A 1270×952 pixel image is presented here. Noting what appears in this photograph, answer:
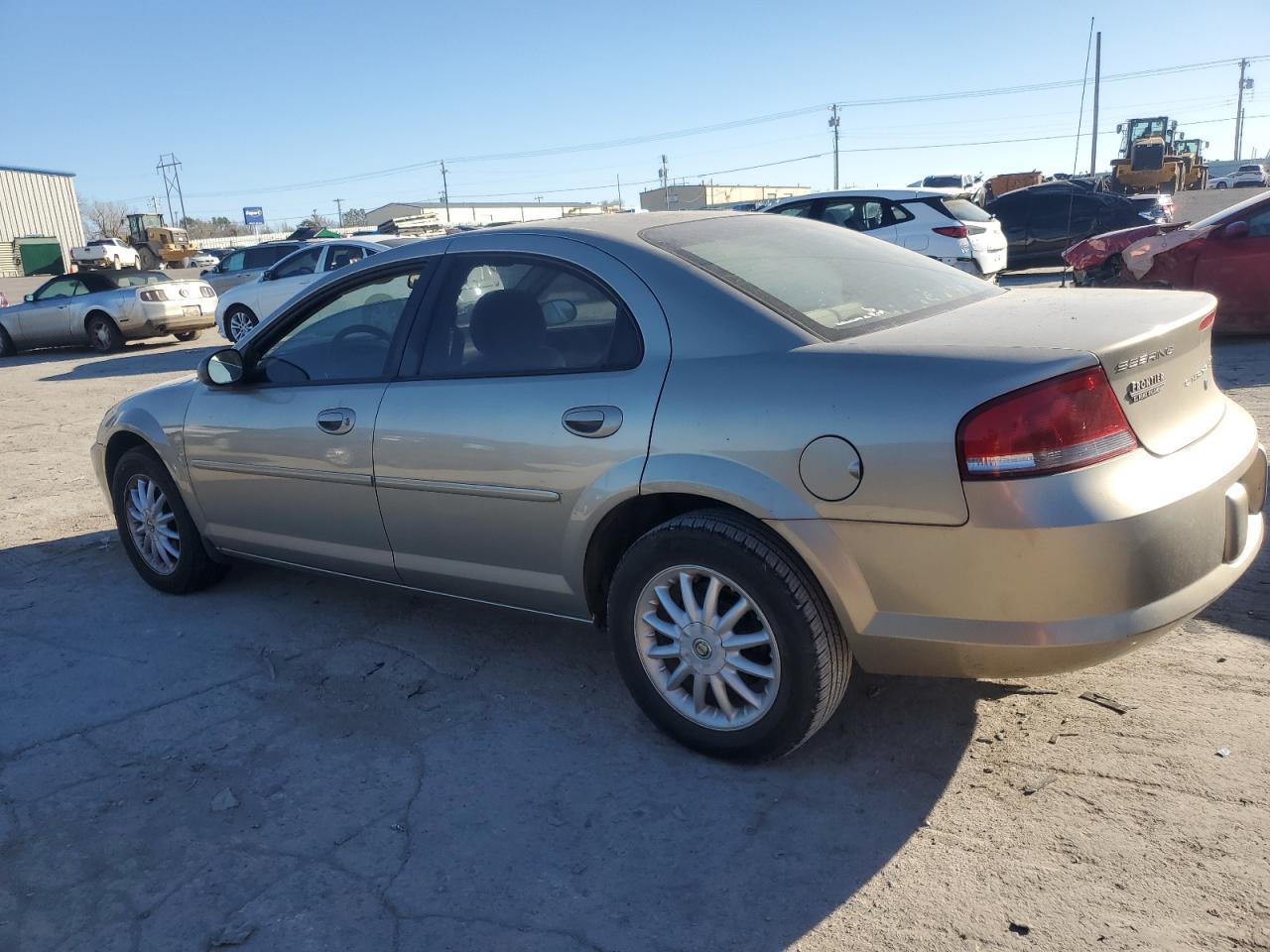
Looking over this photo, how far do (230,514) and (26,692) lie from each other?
104 centimetres

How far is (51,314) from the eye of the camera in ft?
57.2

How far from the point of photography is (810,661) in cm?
272

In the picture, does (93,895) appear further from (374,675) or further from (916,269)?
(916,269)

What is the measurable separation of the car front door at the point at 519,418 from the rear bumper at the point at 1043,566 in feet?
2.30

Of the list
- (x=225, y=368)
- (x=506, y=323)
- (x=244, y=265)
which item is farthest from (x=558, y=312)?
(x=244, y=265)

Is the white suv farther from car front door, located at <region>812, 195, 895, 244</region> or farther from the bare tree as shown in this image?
the bare tree

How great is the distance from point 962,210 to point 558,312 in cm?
1062

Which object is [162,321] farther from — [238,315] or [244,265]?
[244,265]

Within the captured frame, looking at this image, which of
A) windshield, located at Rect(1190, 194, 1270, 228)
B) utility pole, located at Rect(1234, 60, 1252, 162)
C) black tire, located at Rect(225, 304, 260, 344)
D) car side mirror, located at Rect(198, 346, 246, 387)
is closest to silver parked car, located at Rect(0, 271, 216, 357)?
black tire, located at Rect(225, 304, 260, 344)

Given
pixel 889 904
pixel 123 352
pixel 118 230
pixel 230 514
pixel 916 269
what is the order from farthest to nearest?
1. pixel 118 230
2. pixel 123 352
3. pixel 230 514
4. pixel 916 269
5. pixel 889 904

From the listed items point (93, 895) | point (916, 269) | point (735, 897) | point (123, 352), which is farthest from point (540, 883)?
point (123, 352)

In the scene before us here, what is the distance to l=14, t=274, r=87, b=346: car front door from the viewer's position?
1739 cm

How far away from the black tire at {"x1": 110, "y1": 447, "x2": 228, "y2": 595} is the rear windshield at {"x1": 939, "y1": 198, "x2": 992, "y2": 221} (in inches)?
405

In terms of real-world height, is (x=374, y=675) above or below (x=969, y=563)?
below
